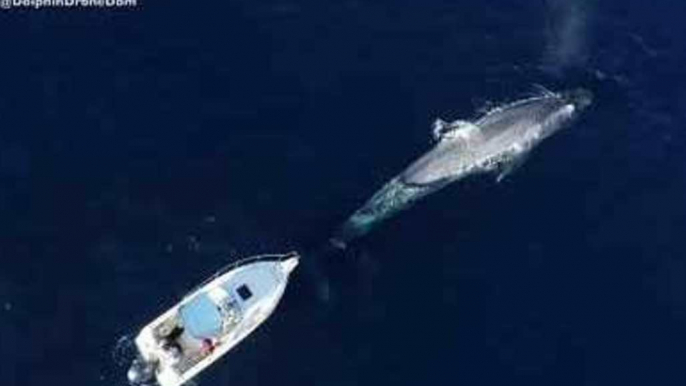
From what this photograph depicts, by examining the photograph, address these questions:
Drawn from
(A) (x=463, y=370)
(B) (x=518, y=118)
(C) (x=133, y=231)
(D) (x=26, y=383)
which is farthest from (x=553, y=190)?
(D) (x=26, y=383)

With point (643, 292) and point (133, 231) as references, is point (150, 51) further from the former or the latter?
point (643, 292)

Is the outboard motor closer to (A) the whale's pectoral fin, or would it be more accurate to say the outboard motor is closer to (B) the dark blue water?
(B) the dark blue water

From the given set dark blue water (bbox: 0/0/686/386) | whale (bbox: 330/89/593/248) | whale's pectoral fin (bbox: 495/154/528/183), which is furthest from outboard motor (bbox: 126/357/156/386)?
whale's pectoral fin (bbox: 495/154/528/183)

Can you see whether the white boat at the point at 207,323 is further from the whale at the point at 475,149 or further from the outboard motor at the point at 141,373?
the whale at the point at 475,149

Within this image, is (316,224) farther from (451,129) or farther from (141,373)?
(141,373)

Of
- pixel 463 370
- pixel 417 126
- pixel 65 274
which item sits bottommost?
pixel 463 370

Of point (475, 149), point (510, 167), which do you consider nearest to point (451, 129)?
point (475, 149)
